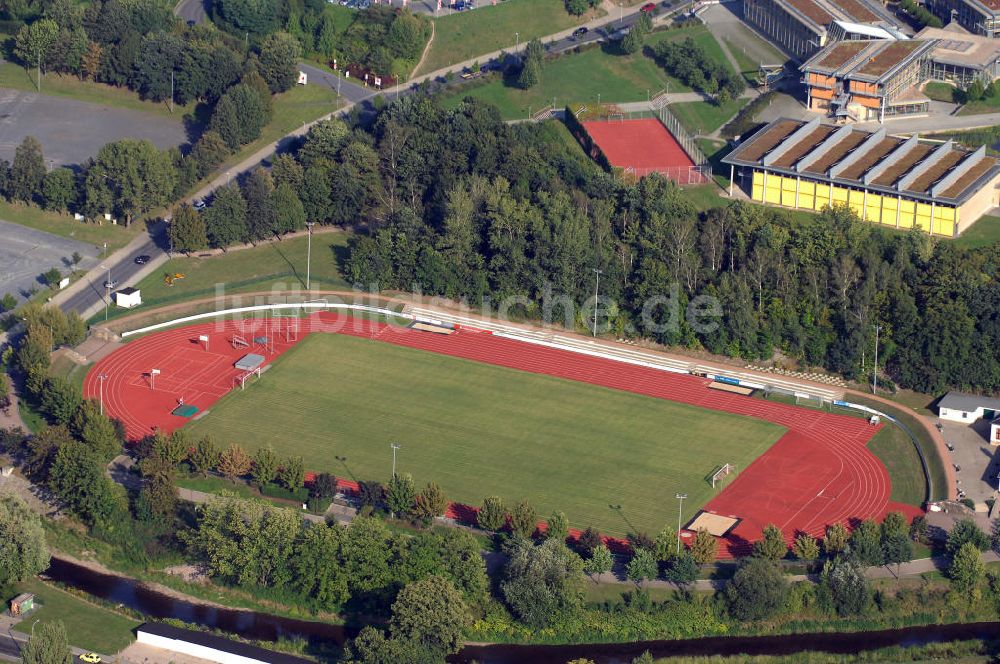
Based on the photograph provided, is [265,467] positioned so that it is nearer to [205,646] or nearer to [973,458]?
[205,646]

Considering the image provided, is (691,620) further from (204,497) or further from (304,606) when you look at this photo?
(204,497)

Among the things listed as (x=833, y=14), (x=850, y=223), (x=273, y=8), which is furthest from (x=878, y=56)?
(x=273, y=8)

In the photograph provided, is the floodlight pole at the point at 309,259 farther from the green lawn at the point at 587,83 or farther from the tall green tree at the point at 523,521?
the tall green tree at the point at 523,521

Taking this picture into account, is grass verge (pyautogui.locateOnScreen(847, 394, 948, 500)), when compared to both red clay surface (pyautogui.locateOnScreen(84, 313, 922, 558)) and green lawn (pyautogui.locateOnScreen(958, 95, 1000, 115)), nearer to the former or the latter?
red clay surface (pyautogui.locateOnScreen(84, 313, 922, 558))

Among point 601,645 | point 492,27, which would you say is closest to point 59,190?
point 492,27

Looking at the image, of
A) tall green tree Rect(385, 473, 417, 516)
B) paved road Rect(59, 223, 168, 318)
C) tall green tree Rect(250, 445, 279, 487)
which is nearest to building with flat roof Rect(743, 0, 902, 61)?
paved road Rect(59, 223, 168, 318)

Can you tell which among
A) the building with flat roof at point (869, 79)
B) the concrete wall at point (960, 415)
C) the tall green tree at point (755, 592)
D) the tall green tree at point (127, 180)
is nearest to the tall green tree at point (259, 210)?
the tall green tree at point (127, 180)
